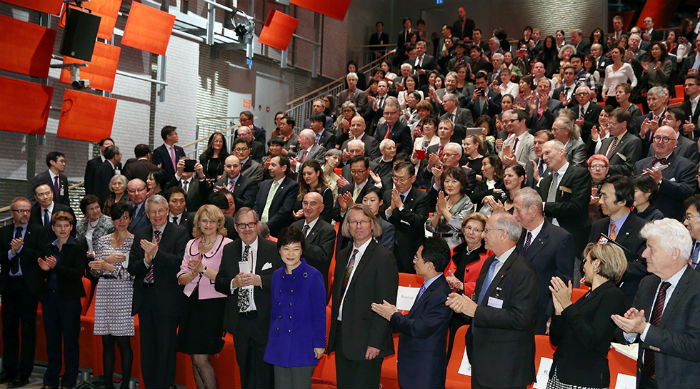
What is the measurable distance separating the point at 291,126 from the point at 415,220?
Answer: 401cm

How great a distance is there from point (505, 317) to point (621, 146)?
12.6ft

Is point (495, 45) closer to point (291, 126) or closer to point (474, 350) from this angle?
point (291, 126)

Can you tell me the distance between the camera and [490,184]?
6.07 meters

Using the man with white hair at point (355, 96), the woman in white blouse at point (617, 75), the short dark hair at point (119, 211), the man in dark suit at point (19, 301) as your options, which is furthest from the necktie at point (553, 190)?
the man with white hair at point (355, 96)

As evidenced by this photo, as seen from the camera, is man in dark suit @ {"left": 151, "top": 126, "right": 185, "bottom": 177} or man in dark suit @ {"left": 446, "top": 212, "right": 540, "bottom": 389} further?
man in dark suit @ {"left": 151, "top": 126, "right": 185, "bottom": 177}

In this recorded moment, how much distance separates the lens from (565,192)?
209 inches

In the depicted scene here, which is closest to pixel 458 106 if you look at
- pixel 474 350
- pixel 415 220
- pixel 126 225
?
pixel 415 220

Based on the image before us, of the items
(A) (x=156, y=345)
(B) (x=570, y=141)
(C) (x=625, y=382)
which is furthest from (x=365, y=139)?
(C) (x=625, y=382)

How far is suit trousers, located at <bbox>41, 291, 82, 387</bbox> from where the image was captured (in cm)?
546

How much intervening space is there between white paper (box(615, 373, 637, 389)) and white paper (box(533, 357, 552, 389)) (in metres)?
0.40

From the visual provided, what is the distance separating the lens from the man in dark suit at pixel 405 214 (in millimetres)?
5652

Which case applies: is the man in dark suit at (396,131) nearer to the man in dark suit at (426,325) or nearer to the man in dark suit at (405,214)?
the man in dark suit at (405,214)

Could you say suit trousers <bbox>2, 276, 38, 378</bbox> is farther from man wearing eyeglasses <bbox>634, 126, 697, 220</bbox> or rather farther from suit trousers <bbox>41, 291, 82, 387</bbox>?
man wearing eyeglasses <bbox>634, 126, 697, 220</bbox>

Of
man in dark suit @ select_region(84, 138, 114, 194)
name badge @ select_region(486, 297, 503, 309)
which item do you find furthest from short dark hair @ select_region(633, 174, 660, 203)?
man in dark suit @ select_region(84, 138, 114, 194)
